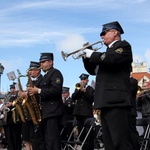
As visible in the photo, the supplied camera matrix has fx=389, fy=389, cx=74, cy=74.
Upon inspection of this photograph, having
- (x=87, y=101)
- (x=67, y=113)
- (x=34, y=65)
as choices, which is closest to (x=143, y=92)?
(x=87, y=101)

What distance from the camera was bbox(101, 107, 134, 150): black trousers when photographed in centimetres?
513

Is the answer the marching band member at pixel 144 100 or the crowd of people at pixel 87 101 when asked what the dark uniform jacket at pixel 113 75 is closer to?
the crowd of people at pixel 87 101

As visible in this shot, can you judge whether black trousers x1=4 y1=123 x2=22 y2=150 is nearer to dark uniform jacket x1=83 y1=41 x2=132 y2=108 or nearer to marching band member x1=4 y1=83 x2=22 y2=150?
marching band member x1=4 y1=83 x2=22 y2=150

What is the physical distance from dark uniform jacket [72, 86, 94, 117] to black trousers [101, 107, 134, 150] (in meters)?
5.24

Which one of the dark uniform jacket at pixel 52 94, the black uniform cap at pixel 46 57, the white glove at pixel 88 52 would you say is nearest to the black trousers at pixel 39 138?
the dark uniform jacket at pixel 52 94

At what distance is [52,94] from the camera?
7426 mm

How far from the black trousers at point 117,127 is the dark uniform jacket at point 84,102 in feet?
17.2

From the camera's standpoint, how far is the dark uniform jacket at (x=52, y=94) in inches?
292

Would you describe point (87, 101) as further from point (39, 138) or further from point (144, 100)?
point (39, 138)

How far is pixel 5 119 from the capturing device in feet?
35.3

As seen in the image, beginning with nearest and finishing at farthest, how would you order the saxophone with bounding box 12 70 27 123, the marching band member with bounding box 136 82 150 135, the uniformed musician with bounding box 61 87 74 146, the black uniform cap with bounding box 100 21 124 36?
the black uniform cap with bounding box 100 21 124 36 → the saxophone with bounding box 12 70 27 123 → the marching band member with bounding box 136 82 150 135 → the uniformed musician with bounding box 61 87 74 146

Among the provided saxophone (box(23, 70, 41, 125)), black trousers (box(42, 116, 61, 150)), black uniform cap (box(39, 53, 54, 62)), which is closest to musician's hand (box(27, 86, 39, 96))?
saxophone (box(23, 70, 41, 125))

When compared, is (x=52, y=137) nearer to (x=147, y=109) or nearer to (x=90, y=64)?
(x=90, y=64)

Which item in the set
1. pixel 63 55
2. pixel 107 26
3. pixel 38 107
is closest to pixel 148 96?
pixel 38 107
